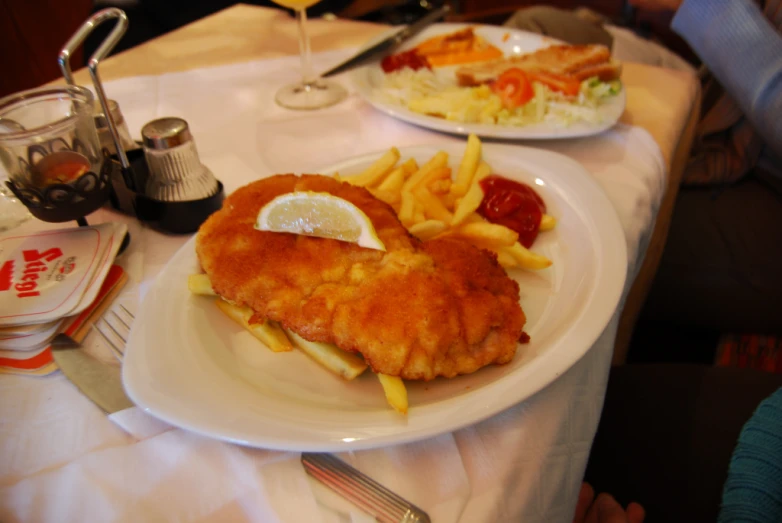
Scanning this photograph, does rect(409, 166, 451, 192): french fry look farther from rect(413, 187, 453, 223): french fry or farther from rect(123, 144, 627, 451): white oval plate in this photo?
rect(123, 144, 627, 451): white oval plate

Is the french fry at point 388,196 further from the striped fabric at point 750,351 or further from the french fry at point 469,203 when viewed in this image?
the striped fabric at point 750,351

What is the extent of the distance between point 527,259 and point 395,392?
1.74 feet

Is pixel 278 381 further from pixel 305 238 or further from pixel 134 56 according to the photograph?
pixel 134 56

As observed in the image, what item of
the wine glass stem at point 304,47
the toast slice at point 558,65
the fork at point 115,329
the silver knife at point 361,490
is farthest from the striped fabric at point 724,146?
the fork at point 115,329

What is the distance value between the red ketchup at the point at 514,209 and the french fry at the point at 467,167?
6cm

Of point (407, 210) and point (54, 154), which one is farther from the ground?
point (54, 154)

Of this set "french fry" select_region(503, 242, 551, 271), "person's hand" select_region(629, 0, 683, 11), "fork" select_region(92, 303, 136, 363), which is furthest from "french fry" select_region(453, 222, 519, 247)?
"person's hand" select_region(629, 0, 683, 11)

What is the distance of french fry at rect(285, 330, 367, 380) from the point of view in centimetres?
102

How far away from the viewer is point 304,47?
7.18 ft

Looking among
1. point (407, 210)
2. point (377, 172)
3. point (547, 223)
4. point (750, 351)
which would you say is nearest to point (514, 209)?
point (547, 223)

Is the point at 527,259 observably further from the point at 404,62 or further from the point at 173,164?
the point at 404,62

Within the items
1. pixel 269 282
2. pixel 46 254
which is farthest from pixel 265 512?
pixel 46 254

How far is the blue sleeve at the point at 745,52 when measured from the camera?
194 centimetres

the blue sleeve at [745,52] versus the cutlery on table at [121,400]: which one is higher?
the blue sleeve at [745,52]
